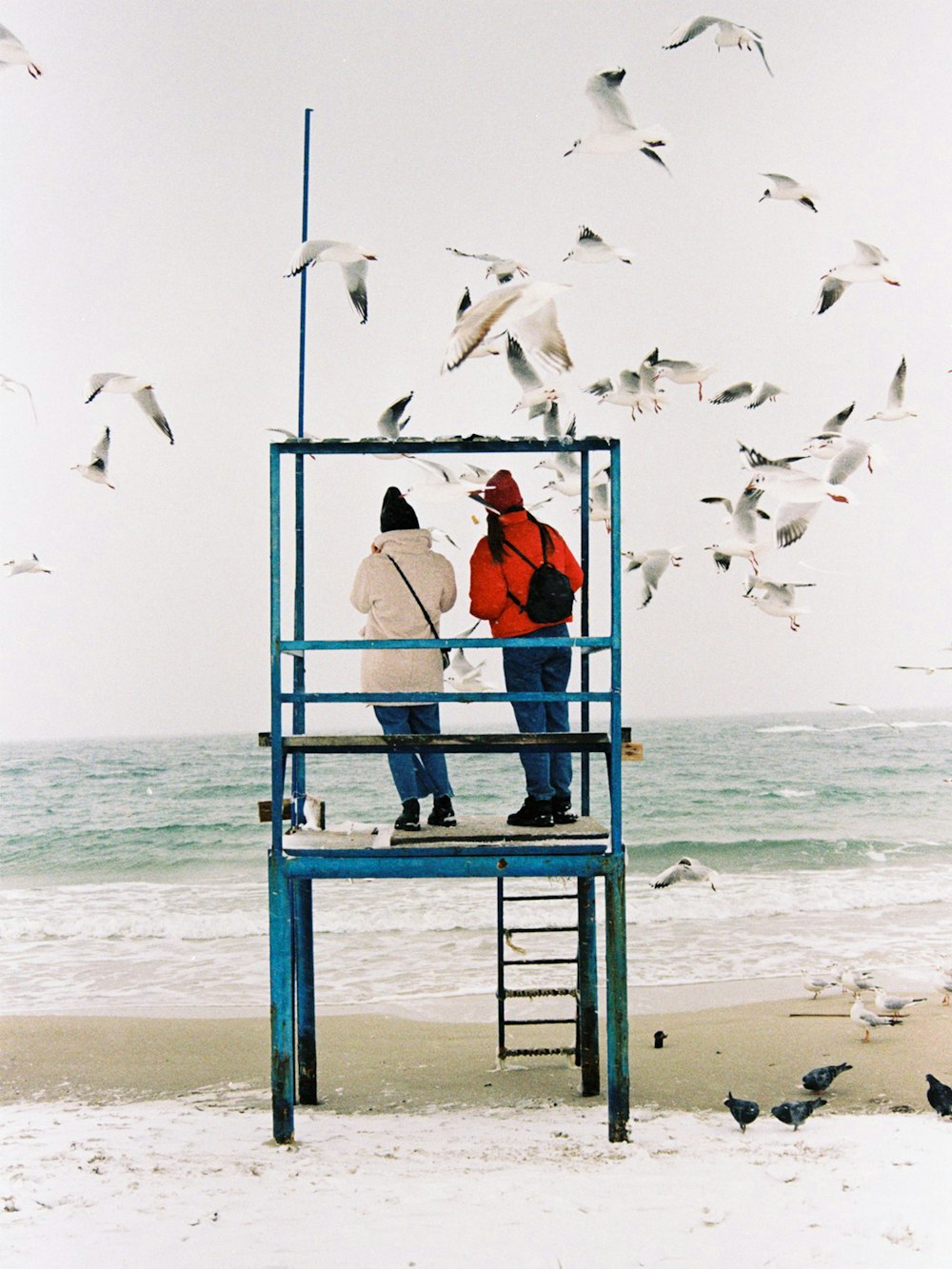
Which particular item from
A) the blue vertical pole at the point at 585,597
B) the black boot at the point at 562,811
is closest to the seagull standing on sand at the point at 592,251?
the blue vertical pole at the point at 585,597

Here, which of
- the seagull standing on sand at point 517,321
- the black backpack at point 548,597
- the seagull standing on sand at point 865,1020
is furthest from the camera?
the seagull standing on sand at point 865,1020

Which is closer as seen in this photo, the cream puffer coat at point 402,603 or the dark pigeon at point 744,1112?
the cream puffer coat at point 402,603

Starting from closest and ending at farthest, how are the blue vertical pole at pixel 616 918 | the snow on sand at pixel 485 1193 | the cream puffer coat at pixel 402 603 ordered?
the snow on sand at pixel 485 1193 → the blue vertical pole at pixel 616 918 → the cream puffer coat at pixel 402 603

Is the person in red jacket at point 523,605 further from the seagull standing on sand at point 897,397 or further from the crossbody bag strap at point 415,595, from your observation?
the seagull standing on sand at point 897,397

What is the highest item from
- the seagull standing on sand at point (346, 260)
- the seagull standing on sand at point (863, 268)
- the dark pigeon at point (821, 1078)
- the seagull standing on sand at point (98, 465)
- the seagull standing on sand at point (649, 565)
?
the seagull standing on sand at point (863, 268)

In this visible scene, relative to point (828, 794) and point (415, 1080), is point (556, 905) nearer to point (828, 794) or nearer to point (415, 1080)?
point (415, 1080)

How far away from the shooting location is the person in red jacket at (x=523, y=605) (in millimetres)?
5422

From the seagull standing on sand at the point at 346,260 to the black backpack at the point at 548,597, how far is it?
85.3 inches

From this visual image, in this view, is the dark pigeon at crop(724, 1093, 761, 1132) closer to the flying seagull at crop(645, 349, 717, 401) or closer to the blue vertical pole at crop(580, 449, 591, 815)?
the blue vertical pole at crop(580, 449, 591, 815)

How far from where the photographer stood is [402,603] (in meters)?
5.55

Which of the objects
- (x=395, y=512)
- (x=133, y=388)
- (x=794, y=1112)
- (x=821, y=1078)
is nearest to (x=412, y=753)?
(x=395, y=512)

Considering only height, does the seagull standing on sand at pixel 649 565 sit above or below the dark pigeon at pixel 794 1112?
above

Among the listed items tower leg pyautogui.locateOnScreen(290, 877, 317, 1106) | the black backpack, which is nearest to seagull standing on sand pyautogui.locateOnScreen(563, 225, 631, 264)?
the black backpack

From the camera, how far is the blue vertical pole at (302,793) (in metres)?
5.89
